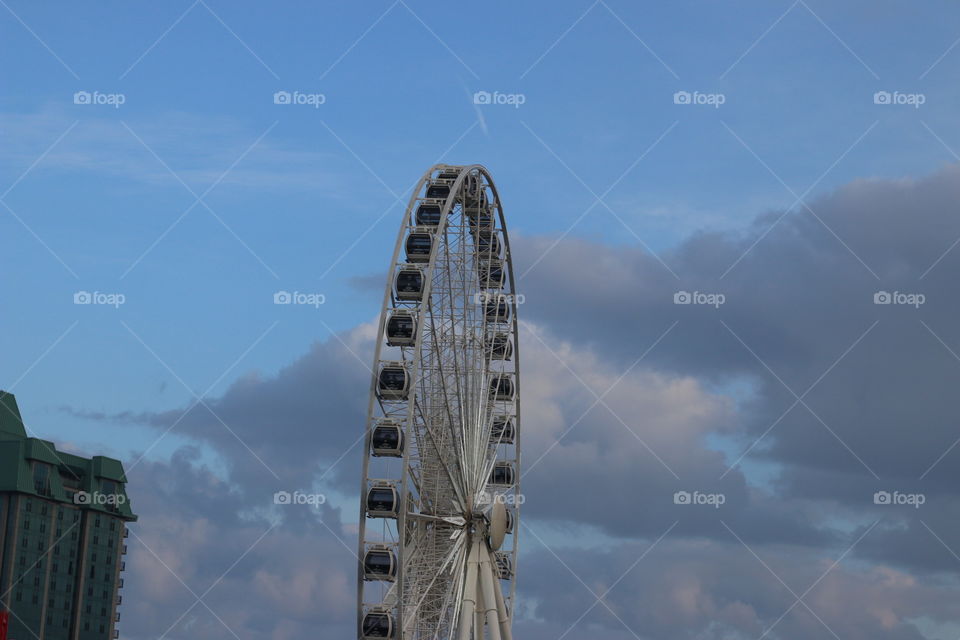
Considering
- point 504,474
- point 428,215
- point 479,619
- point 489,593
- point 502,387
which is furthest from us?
point 504,474

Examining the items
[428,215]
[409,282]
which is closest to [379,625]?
[409,282]

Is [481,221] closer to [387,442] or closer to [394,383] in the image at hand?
[394,383]

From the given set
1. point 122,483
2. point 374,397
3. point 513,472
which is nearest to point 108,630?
point 122,483

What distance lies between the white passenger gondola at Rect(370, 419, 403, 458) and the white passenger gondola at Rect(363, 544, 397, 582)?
13.1ft

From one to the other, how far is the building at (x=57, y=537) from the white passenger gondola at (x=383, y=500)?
10091 centimetres

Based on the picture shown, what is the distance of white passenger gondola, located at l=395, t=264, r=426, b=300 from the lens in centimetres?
6688

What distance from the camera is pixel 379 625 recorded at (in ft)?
204

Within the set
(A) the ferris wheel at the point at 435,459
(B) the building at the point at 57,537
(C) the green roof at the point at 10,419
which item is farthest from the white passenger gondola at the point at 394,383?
(C) the green roof at the point at 10,419

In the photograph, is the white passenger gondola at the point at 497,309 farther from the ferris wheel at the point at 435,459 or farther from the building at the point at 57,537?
the building at the point at 57,537

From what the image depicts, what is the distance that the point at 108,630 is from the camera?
17275cm

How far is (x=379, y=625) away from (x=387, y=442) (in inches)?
305

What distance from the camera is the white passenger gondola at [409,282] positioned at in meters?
66.9

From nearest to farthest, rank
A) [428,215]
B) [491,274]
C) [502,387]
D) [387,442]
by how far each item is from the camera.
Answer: [387,442], [428,215], [502,387], [491,274]

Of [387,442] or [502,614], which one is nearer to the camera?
[387,442]
